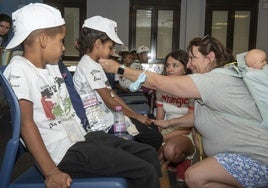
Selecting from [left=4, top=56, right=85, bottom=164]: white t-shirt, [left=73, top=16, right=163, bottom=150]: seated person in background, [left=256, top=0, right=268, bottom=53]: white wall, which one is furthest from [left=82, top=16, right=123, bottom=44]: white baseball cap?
[left=256, top=0, right=268, bottom=53]: white wall

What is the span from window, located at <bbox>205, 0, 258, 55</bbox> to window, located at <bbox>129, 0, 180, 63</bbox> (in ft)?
3.00

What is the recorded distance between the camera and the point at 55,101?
1578mm

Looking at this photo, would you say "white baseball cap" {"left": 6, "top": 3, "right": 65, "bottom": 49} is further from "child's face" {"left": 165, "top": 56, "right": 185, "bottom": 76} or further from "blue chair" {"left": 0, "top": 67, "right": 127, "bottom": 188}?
"child's face" {"left": 165, "top": 56, "right": 185, "bottom": 76}

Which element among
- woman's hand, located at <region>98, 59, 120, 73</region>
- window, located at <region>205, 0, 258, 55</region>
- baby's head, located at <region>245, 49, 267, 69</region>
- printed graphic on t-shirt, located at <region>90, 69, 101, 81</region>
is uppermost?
window, located at <region>205, 0, 258, 55</region>

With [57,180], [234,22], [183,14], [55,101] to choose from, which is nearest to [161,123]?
[55,101]

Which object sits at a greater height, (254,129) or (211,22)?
(211,22)

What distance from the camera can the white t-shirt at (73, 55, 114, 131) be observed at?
7.23 ft

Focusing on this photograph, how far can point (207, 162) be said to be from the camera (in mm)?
1818

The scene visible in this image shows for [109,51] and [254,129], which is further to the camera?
[109,51]

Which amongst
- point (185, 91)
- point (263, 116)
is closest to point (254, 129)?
point (263, 116)

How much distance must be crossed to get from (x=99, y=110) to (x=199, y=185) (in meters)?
0.79

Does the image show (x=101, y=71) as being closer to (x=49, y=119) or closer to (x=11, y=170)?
(x=49, y=119)

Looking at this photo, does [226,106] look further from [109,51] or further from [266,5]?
[266,5]

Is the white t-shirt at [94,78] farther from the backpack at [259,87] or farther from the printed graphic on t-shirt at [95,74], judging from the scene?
the backpack at [259,87]
